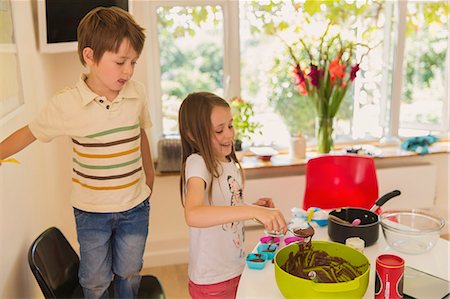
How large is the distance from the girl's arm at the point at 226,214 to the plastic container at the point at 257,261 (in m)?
0.12

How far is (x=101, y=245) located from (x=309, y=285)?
80 centimetres

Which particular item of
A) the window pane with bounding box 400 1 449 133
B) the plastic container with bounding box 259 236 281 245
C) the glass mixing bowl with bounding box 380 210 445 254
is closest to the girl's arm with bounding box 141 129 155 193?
the plastic container with bounding box 259 236 281 245

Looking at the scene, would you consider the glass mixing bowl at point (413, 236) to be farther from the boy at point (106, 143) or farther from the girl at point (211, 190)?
the boy at point (106, 143)

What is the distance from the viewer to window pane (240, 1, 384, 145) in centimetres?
310

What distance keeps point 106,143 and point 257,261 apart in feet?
2.01

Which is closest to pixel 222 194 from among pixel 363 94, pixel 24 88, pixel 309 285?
pixel 309 285

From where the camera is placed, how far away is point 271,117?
129 inches

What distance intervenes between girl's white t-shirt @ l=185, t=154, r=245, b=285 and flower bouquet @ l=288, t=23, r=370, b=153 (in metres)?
1.45

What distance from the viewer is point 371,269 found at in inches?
58.8

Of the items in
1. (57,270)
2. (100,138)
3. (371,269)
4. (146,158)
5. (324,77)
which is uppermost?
(324,77)

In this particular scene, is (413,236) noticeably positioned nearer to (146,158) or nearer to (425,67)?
(146,158)

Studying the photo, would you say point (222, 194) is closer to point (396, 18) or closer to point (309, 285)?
point (309, 285)

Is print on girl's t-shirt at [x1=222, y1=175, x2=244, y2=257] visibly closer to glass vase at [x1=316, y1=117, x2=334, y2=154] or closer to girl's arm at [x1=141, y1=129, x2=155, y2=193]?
girl's arm at [x1=141, y1=129, x2=155, y2=193]

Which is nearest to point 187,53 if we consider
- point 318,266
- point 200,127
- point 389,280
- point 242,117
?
point 242,117
